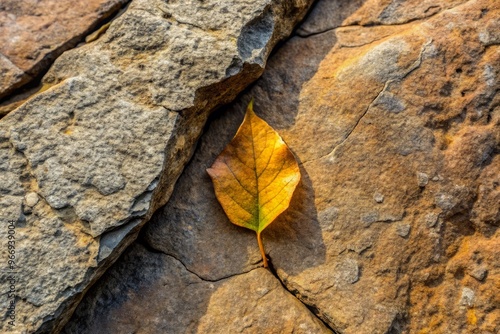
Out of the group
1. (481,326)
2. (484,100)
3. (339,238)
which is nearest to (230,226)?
(339,238)

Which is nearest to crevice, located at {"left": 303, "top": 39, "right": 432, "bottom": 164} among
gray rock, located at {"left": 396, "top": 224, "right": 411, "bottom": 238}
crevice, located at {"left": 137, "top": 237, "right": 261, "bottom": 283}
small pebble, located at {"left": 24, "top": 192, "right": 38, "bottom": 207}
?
gray rock, located at {"left": 396, "top": 224, "right": 411, "bottom": 238}

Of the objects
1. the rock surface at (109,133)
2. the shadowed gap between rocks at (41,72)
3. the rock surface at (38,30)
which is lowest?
the rock surface at (109,133)

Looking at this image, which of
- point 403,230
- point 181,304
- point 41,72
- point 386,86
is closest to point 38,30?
point 41,72

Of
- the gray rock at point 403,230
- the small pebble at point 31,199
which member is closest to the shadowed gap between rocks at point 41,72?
the small pebble at point 31,199

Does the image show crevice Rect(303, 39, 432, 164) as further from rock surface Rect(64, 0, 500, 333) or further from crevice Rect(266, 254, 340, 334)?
crevice Rect(266, 254, 340, 334)

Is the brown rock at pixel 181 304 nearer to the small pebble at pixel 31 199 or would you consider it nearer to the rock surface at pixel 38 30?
the small pebble at pixel 31 199

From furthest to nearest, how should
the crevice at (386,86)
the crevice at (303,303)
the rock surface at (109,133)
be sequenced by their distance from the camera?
1. the crevice at (386,86)
2. the crevice at (303,303)
3. the rock surface at (109,133)
